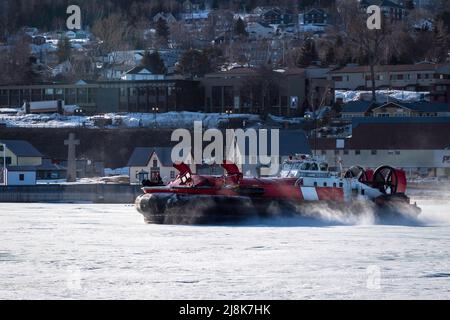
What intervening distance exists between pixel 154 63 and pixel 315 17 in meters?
47.8

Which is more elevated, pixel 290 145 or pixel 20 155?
pixel 290 145

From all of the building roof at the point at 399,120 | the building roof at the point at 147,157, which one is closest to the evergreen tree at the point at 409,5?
the building roof at the point at 399,120

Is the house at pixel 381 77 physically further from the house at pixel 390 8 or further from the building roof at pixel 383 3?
the building roof at pixel 383 3

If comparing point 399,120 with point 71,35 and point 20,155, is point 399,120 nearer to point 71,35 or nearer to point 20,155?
point 20,155

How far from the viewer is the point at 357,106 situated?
93.6 m

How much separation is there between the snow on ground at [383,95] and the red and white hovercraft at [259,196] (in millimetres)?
53031

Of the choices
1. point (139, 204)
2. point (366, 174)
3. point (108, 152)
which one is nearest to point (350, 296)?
point (139, 204)

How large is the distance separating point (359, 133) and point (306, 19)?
85634 mm

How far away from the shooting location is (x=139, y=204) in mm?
42906
